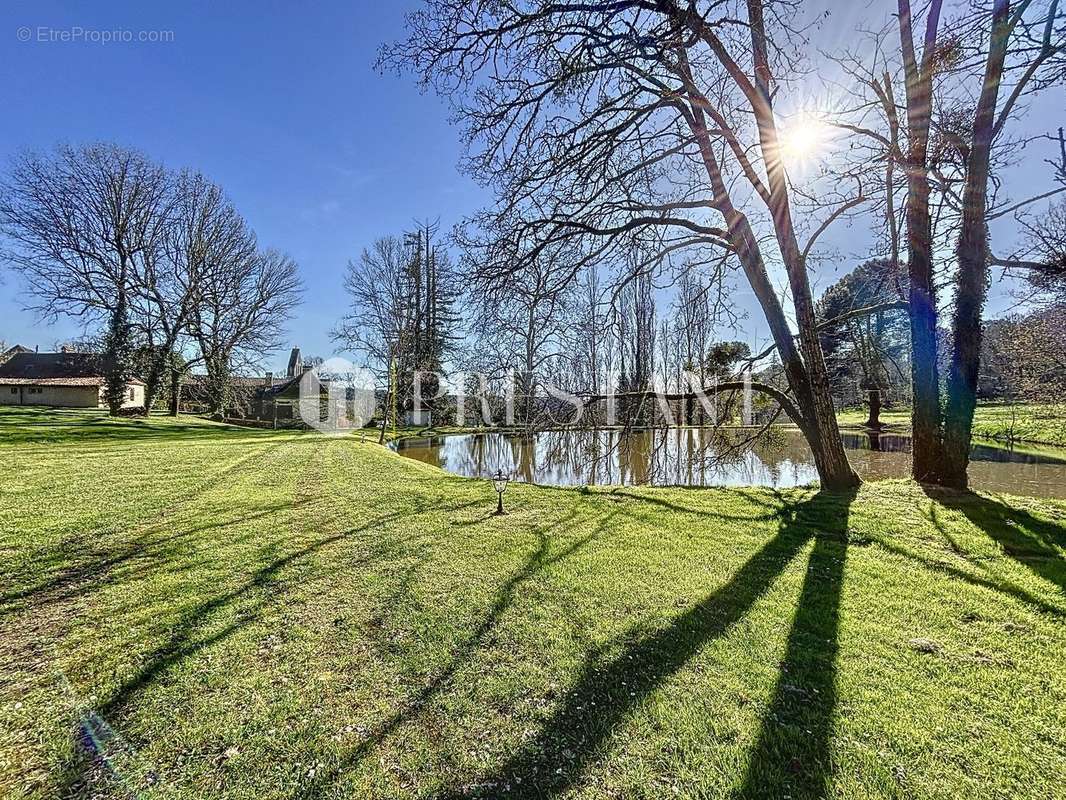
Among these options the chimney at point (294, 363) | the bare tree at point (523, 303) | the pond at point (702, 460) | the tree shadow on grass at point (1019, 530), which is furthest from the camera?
the chimney at point (294, 363)

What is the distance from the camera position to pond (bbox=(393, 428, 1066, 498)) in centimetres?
617

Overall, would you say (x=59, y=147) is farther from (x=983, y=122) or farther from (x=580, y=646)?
(x=983, y=122)

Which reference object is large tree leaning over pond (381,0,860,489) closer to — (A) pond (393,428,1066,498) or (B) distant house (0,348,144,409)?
(A) pond (393,428,1066,498)

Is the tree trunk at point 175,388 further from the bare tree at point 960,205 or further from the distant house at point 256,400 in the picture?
the bare tree at point 960,205

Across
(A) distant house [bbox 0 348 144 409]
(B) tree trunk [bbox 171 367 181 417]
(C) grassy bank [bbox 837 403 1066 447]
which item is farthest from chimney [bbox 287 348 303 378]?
(C) grassy bank [bbox 837 403 1066 447]

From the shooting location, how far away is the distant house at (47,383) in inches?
952

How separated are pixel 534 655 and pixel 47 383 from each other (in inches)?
1422

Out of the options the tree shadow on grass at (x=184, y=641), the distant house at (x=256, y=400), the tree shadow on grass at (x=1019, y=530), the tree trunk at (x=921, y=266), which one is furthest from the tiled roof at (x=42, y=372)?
the tree shadow on grass at (x=1019, y=530)

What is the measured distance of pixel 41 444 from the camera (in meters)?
10.6

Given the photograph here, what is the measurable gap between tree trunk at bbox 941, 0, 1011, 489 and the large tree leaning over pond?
4.03 ft

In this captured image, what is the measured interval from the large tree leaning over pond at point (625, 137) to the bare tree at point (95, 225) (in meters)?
21.5

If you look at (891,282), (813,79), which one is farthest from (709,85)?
(891,282)

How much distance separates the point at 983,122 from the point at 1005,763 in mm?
6778

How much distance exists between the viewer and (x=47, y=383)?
24.3 m
